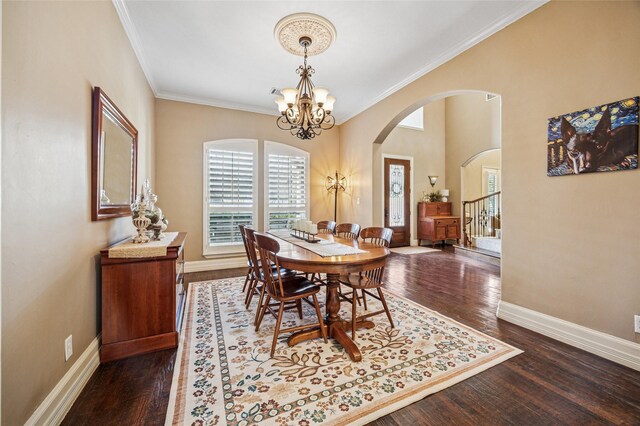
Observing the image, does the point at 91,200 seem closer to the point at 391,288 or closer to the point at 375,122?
the point at 391,288

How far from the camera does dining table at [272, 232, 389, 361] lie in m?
1.99

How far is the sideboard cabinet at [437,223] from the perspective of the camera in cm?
705

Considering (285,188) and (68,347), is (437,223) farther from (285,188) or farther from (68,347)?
(68,347)

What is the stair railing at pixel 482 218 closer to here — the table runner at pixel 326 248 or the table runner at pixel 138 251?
the table runner at pixel 326 248

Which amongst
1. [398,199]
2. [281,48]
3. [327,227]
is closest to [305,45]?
[281,48]

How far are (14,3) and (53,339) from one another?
1.69 m

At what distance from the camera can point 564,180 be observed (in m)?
2.29

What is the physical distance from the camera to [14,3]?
3.88 feet

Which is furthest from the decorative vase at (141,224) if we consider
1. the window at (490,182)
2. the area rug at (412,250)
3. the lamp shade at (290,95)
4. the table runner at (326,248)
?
the window at (490,182)

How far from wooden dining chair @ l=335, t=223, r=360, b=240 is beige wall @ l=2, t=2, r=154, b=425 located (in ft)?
8.35

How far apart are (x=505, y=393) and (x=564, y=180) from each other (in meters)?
1.82

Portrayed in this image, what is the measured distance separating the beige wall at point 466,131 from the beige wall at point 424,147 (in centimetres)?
22

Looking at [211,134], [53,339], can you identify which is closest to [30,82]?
[53,339]

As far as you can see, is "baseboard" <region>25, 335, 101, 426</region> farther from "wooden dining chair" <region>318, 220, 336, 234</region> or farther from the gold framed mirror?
"wooden dining chair" <region>318, 220, 336, 234</region>
